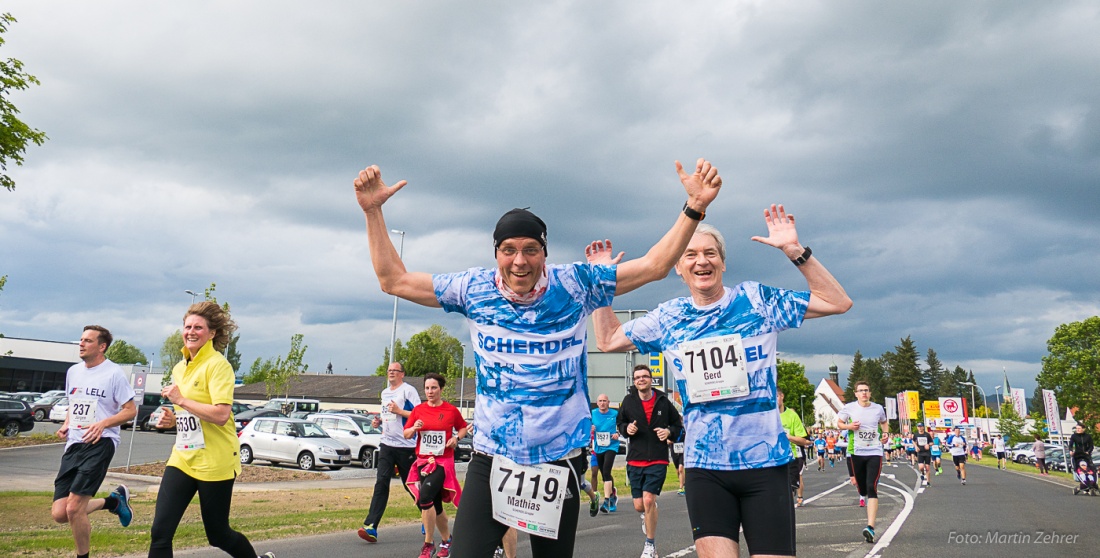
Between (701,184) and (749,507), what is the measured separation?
5.27 feet

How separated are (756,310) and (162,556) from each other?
3863 mm

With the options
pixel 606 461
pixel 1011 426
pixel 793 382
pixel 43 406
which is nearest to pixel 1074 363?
pixel 1011 426

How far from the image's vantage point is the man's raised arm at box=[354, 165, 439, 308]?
10.6ft

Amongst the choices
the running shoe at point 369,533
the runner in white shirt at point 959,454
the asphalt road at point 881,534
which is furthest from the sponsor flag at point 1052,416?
the running shoe at point 369,533

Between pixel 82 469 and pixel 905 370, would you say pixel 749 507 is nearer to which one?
pixel 82 469

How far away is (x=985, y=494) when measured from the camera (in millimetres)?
19078

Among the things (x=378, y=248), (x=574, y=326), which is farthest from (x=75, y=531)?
(x=574, y=326)

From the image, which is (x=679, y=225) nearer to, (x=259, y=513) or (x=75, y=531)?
(x=75, y=531)

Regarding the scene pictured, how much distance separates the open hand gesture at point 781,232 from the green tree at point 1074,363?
6861 cm

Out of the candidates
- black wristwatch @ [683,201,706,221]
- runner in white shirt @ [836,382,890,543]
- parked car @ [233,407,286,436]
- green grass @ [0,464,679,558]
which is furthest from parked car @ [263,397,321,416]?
black wristwatch @ [683,201,706,221]

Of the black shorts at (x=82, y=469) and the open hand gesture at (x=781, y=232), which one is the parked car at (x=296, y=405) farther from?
the open hand gesture at (x=781, y=232)

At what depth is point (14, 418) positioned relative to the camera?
103 ft

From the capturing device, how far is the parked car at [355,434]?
88.9 feet

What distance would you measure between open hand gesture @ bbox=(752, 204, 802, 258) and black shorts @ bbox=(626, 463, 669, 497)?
487cm
